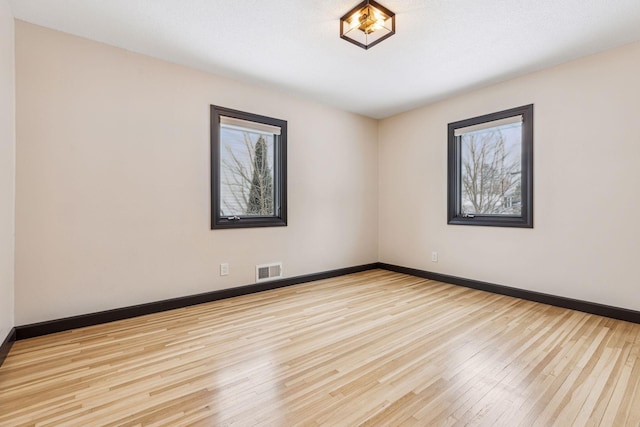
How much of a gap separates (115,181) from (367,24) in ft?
8.26

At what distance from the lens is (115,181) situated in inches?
105

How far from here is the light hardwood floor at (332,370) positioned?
1.46m

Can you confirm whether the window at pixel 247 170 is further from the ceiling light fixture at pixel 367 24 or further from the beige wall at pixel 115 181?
the ceiling light fixture at pixel 367 24

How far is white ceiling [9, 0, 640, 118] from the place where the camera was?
216 cm

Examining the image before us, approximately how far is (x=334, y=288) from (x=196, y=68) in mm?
2953

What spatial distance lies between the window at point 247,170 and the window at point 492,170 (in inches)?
90.3

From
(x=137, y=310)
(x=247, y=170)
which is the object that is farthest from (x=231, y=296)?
(x=247, y=170)

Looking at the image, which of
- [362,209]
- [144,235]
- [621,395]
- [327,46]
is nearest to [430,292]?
[362,209]

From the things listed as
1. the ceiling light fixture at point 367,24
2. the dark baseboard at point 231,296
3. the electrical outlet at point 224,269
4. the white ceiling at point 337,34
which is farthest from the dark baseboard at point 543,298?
the ceiling light fixture at point 367,24

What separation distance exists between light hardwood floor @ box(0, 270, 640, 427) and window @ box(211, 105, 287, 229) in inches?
44.8

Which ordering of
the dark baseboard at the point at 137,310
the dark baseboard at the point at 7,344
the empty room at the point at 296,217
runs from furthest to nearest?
the dark baseboard at the point at 137,310 → the dark baseboard at the point at 7,344 → the empty room at the point at 296,217

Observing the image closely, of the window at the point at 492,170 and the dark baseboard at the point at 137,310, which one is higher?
the window at the point at 492,170

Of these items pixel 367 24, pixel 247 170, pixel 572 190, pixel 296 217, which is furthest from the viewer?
pixel 296 217

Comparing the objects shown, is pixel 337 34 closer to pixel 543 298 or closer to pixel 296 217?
pixel 296 217
